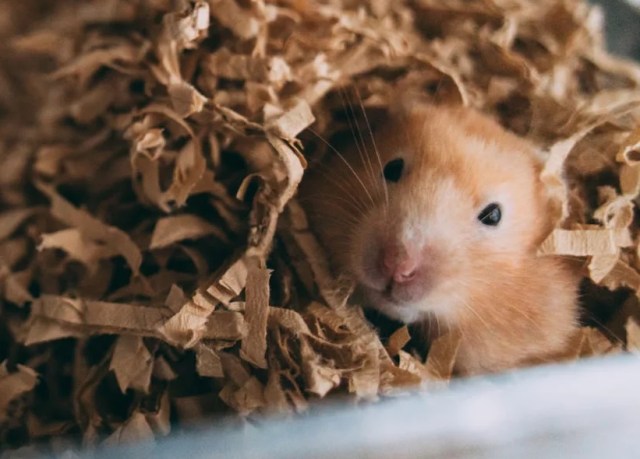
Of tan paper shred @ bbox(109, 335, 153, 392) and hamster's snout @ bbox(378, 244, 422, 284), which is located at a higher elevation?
hamster's snout @ bbox(378, 244, 422, 284)

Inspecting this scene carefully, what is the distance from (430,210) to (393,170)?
0.49ft

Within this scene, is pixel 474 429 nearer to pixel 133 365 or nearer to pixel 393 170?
pixel 133 365

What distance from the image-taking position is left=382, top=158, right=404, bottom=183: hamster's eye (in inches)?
59.9

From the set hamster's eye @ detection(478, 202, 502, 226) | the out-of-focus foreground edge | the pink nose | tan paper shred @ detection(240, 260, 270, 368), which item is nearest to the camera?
the out-of-focus foreground edge

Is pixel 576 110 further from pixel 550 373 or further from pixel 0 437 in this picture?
pixel 0 437

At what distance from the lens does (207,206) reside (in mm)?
1493

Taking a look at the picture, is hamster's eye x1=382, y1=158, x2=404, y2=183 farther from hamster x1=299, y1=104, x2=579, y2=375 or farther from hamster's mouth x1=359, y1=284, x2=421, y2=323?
hamster's mouth x1=359, y1=284, x2=421, y2=323

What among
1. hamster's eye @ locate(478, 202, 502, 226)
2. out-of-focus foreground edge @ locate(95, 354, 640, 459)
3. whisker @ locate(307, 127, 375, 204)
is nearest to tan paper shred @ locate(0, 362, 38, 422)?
out-of-focus foreground edge @ locate(95, 354, 640, 459)

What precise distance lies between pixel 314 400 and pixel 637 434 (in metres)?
0.51

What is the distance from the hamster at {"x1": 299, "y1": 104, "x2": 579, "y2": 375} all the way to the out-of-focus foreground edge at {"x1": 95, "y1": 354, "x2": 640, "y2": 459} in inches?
20.8

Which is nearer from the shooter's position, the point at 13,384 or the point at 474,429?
the point at 474,429

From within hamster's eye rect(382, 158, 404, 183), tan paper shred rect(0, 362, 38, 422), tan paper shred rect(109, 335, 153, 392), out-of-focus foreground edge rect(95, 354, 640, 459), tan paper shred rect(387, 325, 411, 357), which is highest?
out-of-focus foreground edge rect(95, 354, 640, 459)

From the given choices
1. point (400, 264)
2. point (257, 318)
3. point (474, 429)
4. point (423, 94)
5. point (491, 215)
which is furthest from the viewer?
point (423, 94)

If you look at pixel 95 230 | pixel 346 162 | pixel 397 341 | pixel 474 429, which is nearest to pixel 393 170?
pixel 346 162
